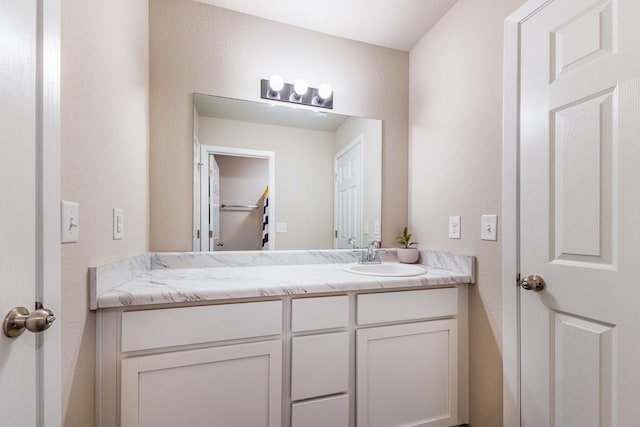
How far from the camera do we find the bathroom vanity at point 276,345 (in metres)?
1.00

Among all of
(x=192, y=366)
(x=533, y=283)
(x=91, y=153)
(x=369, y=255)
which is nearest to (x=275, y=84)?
(x=91, y=153)

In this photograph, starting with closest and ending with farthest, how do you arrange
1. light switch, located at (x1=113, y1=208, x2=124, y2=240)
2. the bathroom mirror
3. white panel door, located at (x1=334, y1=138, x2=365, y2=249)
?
light switch, located at (x1=113, y1=208, x2=124, y2=240) < the bathroom mirror < white panel door, located at (x1=334, y1=138, x2=365, y2=249)

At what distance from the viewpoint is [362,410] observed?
1261 mm

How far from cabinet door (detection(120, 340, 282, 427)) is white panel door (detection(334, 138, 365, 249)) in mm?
906

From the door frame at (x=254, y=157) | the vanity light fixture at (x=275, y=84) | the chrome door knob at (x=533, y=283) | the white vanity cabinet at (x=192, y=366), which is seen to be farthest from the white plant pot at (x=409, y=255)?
the vanity light fixture at (x=275, y=84)

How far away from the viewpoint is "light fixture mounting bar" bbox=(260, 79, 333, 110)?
1.72 m

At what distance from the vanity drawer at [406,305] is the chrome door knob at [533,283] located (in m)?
0.33

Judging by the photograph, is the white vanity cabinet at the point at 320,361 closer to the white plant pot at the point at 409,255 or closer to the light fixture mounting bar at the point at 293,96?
the white plant pot at the point at 409,255

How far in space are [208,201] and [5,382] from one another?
1.16 m

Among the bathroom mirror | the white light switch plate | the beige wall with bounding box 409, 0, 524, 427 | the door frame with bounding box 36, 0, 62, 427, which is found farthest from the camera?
the bathroom mirror

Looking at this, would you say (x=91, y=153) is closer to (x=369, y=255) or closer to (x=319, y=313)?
(x=319, y=313)

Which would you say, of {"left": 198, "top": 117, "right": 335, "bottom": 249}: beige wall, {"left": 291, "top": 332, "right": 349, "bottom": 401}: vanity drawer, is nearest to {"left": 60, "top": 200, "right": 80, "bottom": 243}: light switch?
{"left": 291, "top": 332, "right": 349, "bottom": 401}: vanity drawer

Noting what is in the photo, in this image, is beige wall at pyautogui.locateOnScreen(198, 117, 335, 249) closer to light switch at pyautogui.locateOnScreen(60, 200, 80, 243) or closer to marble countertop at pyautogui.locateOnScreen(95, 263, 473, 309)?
marble countertop at pyautogui.locateOnScreen(95, 263, 473, 309)

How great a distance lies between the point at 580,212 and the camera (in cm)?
100
